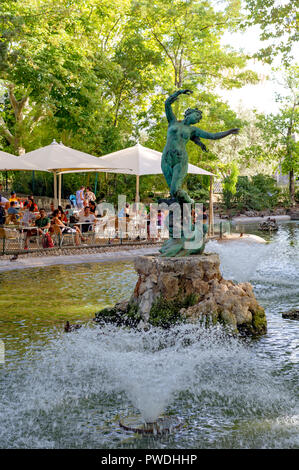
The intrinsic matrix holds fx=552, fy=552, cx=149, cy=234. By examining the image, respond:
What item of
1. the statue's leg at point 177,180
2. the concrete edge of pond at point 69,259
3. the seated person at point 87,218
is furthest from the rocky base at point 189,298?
the seated person at point 87,218

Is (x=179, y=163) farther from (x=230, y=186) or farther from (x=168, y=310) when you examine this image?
(x=230, y=186)

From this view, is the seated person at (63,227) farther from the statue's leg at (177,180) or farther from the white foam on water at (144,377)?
the white foam on water at (144,377)

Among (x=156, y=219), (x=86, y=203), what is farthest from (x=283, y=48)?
(x=86, y=203)

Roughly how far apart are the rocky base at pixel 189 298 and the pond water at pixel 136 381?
276 mm

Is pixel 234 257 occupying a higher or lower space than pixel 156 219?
lower

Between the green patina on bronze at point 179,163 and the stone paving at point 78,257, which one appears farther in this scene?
the stone paving at point 78,257

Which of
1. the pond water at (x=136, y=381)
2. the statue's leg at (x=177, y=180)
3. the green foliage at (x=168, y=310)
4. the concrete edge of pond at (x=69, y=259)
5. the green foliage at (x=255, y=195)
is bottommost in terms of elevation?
the pond water at (x=136, y=381)

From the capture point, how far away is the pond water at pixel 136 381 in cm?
524

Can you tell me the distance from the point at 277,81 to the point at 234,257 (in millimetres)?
34651

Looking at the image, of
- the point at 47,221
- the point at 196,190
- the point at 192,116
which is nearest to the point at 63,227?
the point at 47,221

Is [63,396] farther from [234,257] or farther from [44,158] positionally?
[44,158]

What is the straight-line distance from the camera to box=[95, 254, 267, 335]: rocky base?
28.0 ft

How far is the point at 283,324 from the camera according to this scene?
9078mm

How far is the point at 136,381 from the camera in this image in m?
6.40
